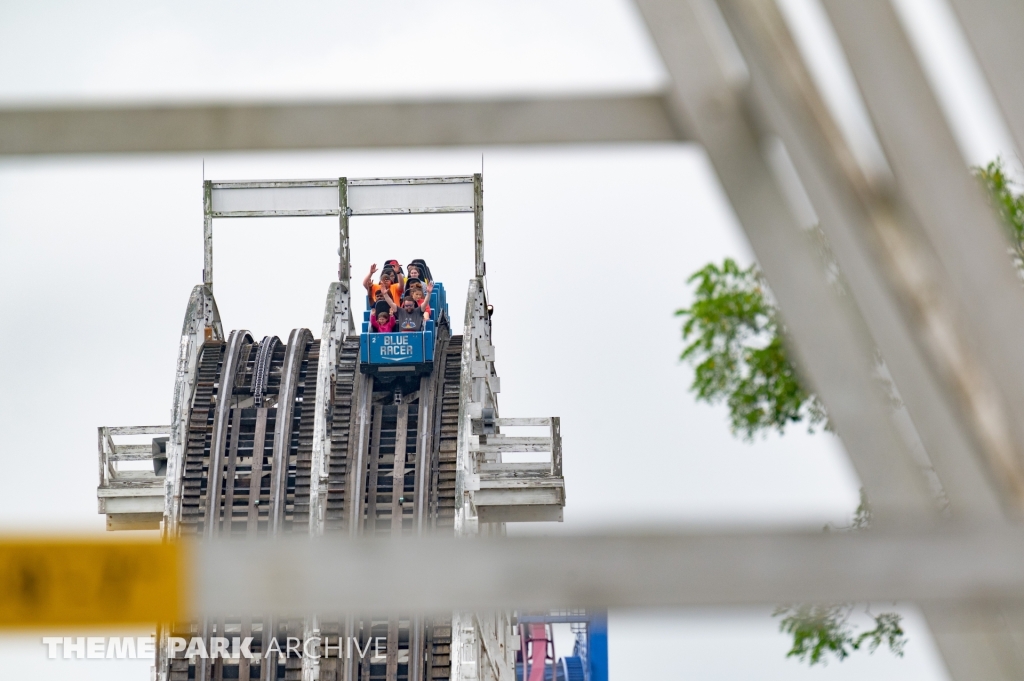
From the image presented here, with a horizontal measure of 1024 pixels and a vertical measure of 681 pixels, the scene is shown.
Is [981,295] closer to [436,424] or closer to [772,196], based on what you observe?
[772,196]

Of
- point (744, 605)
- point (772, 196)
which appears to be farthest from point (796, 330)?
point (744, 605)

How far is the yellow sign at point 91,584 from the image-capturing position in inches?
72.9

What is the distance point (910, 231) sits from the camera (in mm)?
2219

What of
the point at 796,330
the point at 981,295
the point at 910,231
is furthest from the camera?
the point at 796,330

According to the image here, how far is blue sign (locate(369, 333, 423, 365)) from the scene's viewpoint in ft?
49.7

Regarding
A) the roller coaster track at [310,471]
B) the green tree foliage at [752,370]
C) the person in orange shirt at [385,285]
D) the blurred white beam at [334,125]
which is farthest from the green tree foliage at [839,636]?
the person in orange shirt at [385,285]

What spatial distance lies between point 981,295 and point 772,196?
1.84 feet

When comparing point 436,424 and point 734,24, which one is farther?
point 436,424

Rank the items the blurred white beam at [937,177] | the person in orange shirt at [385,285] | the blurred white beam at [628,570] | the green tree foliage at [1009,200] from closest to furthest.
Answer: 1. the blurred white beam at [628,570]
2. the blurred white beam at [937,177]
3. the green tree foliage at [1009,200]
4. the person in orange shirt at [385,285]

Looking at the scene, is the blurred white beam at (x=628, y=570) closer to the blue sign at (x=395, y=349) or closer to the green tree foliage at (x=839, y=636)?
the green tree foliage at (x=839, y=636)

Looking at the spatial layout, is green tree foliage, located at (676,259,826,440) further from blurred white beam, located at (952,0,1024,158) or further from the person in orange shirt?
the person in orange shirt

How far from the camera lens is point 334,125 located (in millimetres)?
2852

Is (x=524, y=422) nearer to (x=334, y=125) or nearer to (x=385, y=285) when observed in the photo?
(x=385, y=285)

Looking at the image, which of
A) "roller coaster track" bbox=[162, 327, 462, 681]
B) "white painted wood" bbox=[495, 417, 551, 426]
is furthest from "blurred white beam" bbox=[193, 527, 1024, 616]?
"white painted wood" bbox=[495, 417, 551, 426]
